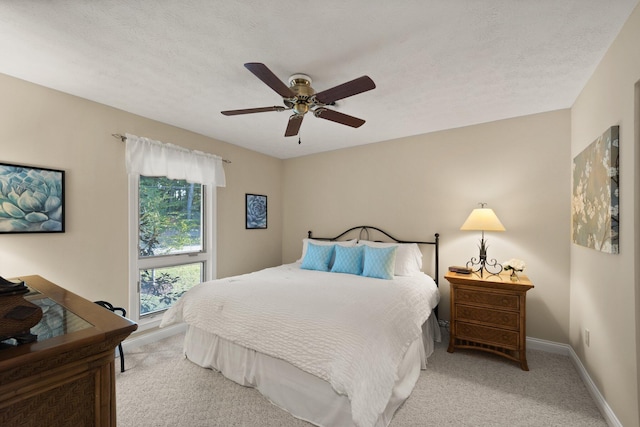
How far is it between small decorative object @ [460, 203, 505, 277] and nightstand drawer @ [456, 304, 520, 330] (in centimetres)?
38

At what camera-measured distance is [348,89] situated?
194 centimetres

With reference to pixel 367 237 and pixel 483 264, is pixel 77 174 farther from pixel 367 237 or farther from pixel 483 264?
pixel 483 264

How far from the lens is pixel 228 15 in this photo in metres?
1.67

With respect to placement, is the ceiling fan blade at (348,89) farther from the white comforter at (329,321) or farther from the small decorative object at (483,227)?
the small decorative object at (483,227)

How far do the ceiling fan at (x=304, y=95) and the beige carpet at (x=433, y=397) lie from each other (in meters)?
2.28

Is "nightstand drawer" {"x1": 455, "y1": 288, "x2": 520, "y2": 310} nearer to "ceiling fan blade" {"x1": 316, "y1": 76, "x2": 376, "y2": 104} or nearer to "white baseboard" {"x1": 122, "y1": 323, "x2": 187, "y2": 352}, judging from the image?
"ceiling fan blade" {"x1": 316, "y1": 76, "x2": 376, "y2": 104}

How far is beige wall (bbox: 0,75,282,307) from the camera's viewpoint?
2.39m

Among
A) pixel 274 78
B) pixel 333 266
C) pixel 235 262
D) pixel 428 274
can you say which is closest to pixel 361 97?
pixel 274 78

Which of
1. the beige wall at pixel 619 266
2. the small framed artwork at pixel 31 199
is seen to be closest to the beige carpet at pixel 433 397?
the beige wall at pixel 619 266

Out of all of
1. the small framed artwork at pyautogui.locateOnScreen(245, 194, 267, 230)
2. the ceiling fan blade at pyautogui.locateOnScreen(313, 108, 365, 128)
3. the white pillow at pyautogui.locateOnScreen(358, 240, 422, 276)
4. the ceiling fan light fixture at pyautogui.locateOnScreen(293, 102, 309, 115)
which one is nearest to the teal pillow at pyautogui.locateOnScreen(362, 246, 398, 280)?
the white pillow at pyautogui.locateOnScreen(358, 240, 422, 276)

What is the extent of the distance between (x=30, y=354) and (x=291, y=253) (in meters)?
4.48

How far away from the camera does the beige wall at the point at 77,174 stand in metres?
2.39

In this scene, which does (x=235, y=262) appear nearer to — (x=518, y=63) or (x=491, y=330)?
(x=491, y=330)

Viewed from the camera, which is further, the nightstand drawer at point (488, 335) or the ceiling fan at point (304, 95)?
the nightstand drawer at point (488, 335)
